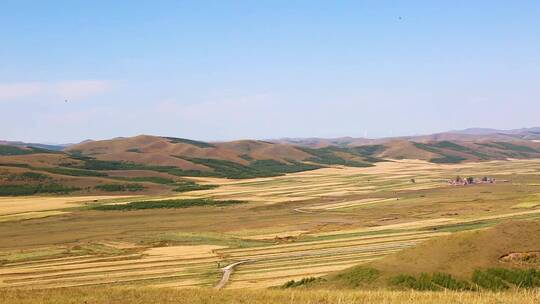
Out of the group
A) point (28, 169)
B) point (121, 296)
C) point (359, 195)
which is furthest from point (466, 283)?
point (28, 169)

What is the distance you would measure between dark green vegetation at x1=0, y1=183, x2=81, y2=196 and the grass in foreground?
151m

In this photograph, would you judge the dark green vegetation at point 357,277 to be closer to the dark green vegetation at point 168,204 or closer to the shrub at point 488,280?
the shrub at point 488,280

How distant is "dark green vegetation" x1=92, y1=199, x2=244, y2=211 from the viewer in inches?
5640

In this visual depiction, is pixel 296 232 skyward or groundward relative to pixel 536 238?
groundward

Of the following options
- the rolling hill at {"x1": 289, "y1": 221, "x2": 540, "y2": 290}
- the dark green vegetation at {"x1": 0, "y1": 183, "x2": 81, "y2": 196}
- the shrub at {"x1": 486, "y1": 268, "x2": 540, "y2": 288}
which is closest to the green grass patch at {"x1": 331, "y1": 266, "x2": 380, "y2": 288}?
the rolling hill at {"x1": 289, "y1": 221, "x2": 540, "y2": 290}

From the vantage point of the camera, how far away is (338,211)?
125m

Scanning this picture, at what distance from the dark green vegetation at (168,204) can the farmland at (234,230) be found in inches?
23.8

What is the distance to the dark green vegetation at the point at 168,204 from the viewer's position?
143250 mm

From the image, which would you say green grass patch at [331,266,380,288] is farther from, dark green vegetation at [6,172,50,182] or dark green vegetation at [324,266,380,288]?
dark green vegetation at [6,172,50,182]

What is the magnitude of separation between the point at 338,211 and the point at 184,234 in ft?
129

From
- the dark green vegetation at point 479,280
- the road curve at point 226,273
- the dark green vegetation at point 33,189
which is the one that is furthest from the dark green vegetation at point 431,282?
the dark green vegetation at point 33,189

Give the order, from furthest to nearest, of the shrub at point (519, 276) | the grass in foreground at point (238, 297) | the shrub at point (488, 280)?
the shrub at point (519, 276) < the shrub at point (488, 280) < the grass in foreground at point (238, 297)

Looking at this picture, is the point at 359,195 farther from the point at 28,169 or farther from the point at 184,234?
the point at 28,169

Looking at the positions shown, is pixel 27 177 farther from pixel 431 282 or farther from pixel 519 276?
pixel 519 276
